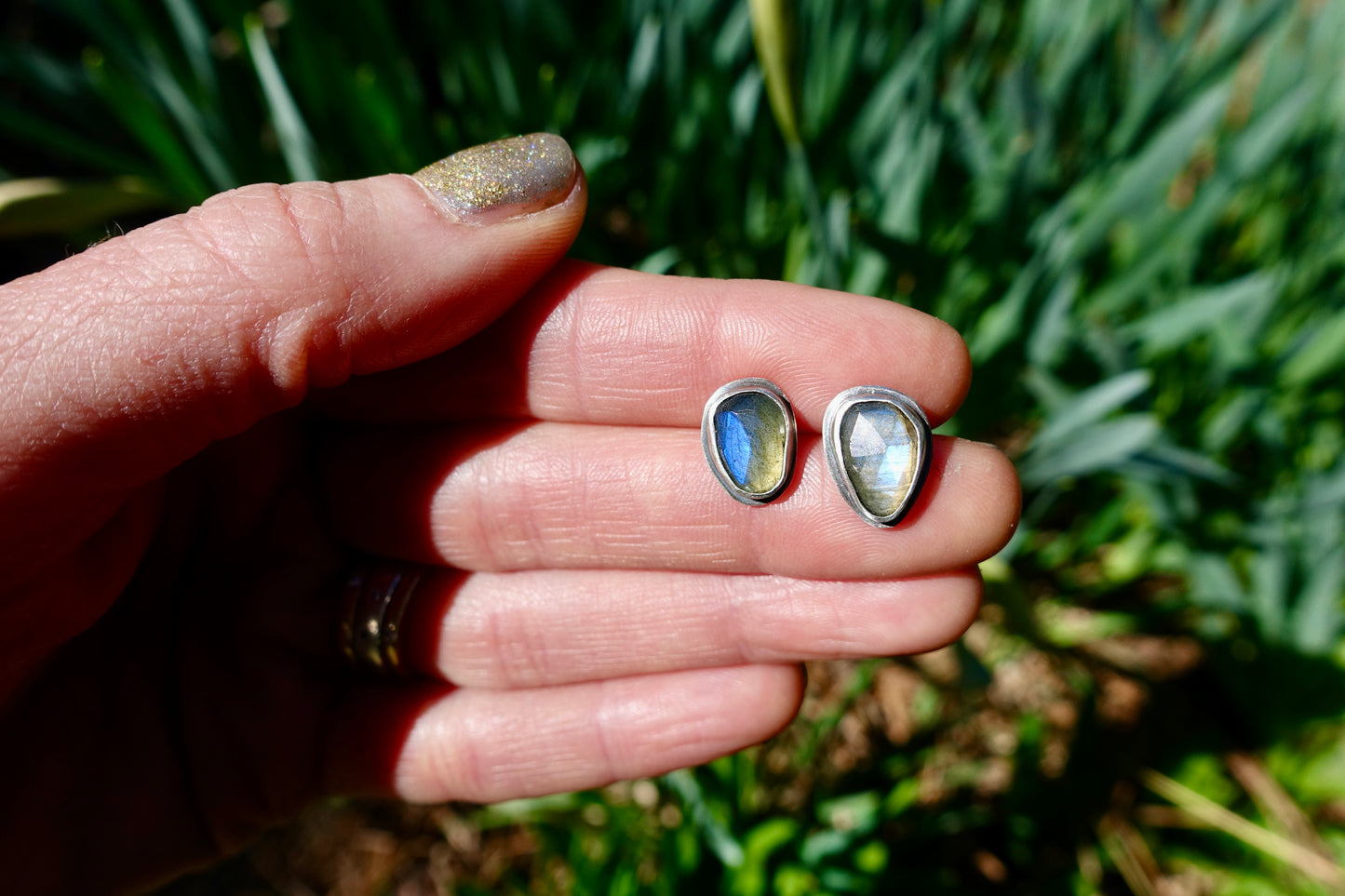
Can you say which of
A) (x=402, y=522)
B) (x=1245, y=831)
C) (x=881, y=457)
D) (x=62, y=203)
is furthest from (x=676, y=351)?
(x=1245, y=831)

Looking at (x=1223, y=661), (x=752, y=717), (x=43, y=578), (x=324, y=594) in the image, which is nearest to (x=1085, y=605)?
(x=1223, y=661)

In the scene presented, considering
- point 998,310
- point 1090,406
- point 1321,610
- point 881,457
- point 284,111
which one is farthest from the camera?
point 998,310

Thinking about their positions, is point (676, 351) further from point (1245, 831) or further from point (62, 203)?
point (1245, 831)

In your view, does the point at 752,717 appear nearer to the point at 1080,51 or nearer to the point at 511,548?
the point at 511,548

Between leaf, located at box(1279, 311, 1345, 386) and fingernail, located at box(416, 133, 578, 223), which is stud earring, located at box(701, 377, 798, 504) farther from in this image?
leaf, located at box(1279, 311, 1345, 386)

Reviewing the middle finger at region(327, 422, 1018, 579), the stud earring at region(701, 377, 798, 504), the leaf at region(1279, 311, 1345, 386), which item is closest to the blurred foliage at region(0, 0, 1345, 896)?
the leaf at region(1279, 311, 1345, 386)

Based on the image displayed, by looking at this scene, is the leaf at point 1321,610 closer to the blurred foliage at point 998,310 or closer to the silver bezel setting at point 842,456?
the blurred foliage at point 998,310
